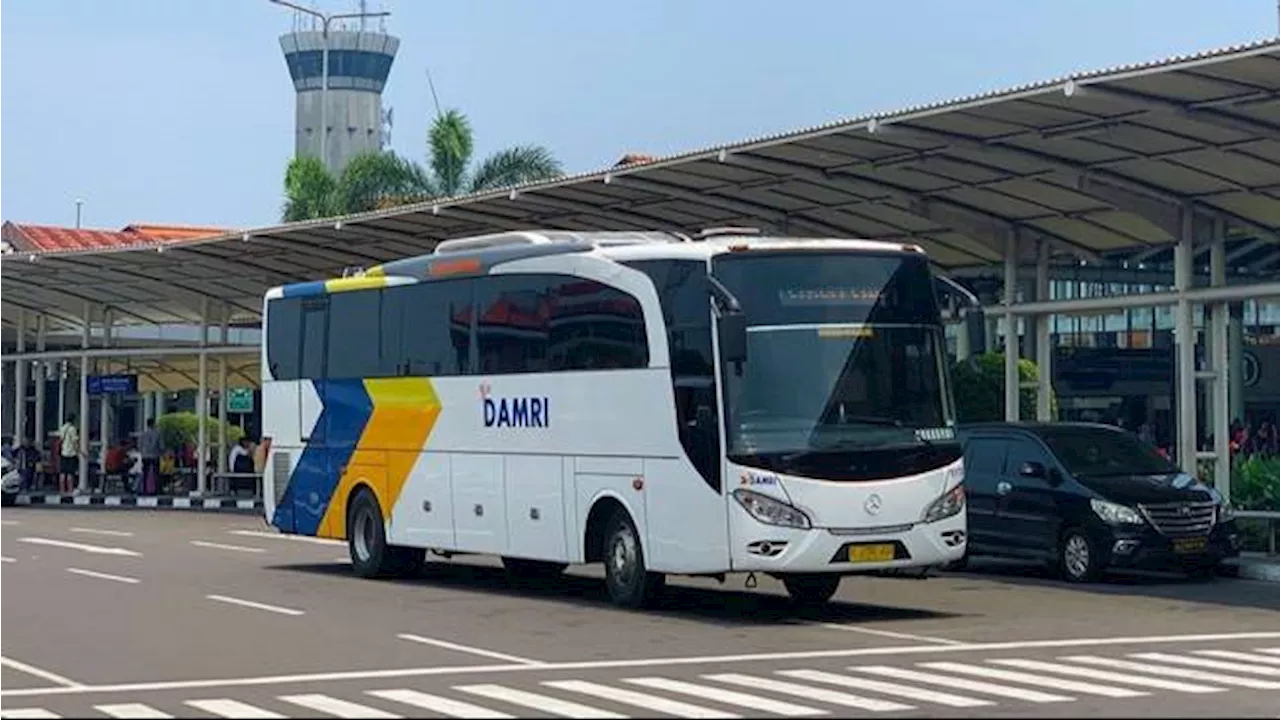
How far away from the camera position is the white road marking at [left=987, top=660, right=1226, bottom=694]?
1329 cm

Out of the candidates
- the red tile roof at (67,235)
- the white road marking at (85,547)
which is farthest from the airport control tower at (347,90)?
the white road marking at (85,547)

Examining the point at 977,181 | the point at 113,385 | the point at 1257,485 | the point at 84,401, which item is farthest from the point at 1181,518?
the point at 84,401

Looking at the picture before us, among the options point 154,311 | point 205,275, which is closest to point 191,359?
point 154,311

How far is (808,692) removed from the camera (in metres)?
13.1

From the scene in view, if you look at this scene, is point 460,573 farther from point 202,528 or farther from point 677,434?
point 202,528

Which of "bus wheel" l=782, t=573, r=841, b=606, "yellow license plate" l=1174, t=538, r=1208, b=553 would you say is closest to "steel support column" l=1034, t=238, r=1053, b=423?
"yellow license plate" l=1174, t=538, r=1208, b=553

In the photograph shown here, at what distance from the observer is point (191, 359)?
157ft

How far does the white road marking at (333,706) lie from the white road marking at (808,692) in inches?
96.6

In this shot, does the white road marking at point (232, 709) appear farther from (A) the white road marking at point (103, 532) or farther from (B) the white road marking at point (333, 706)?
(A) the white road marking at point (103, 532)

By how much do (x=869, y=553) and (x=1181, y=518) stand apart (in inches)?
227

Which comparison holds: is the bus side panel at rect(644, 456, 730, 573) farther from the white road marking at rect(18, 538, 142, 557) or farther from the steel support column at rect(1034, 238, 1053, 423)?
the white road marking at rect(18, 538, 142, 557)

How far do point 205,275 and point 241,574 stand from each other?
17.7 metres

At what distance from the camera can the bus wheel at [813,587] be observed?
64.5 feet

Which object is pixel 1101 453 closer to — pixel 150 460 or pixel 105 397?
pixel 150 460
